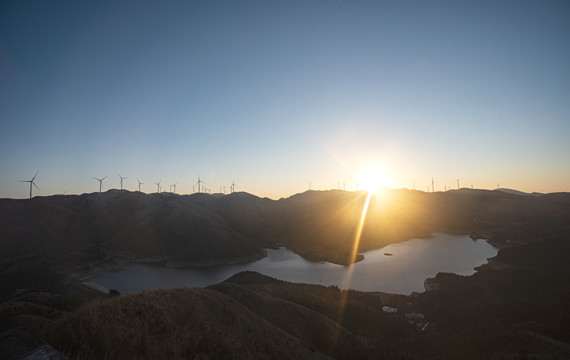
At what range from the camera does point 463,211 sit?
195 metres

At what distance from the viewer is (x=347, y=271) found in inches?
3556

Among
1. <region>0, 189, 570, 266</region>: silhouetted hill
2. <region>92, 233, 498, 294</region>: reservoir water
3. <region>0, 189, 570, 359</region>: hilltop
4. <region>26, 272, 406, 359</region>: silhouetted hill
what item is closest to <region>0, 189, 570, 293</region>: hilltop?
<region>0, 189, 570, 266</region>: silhouetted hill

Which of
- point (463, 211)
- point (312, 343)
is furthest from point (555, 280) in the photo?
point (463, 211)

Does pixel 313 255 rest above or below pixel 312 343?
below

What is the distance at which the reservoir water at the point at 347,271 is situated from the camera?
7604 centimetres

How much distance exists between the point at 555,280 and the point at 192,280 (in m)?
82.7

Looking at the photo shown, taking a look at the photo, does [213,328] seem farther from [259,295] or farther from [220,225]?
[220,225]

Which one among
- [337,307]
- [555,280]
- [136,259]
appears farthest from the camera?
[136,259]

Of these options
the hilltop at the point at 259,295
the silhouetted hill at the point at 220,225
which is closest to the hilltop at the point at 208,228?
the silhouetted hill at the point at 220,225

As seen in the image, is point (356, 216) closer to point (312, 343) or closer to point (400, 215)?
point (400, 215)

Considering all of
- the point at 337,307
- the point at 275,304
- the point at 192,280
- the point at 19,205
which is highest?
the point at 19,205

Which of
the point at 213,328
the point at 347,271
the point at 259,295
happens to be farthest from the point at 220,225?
the point at 213,328

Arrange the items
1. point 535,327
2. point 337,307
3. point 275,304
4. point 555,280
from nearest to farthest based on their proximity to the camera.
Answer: point 535,327 → point 275,304 → point 337,307 → point 555,280

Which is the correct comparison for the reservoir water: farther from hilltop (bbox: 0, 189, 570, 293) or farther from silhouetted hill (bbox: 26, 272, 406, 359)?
silhouetted hill (bbox: 26, 272, 406, 359)
